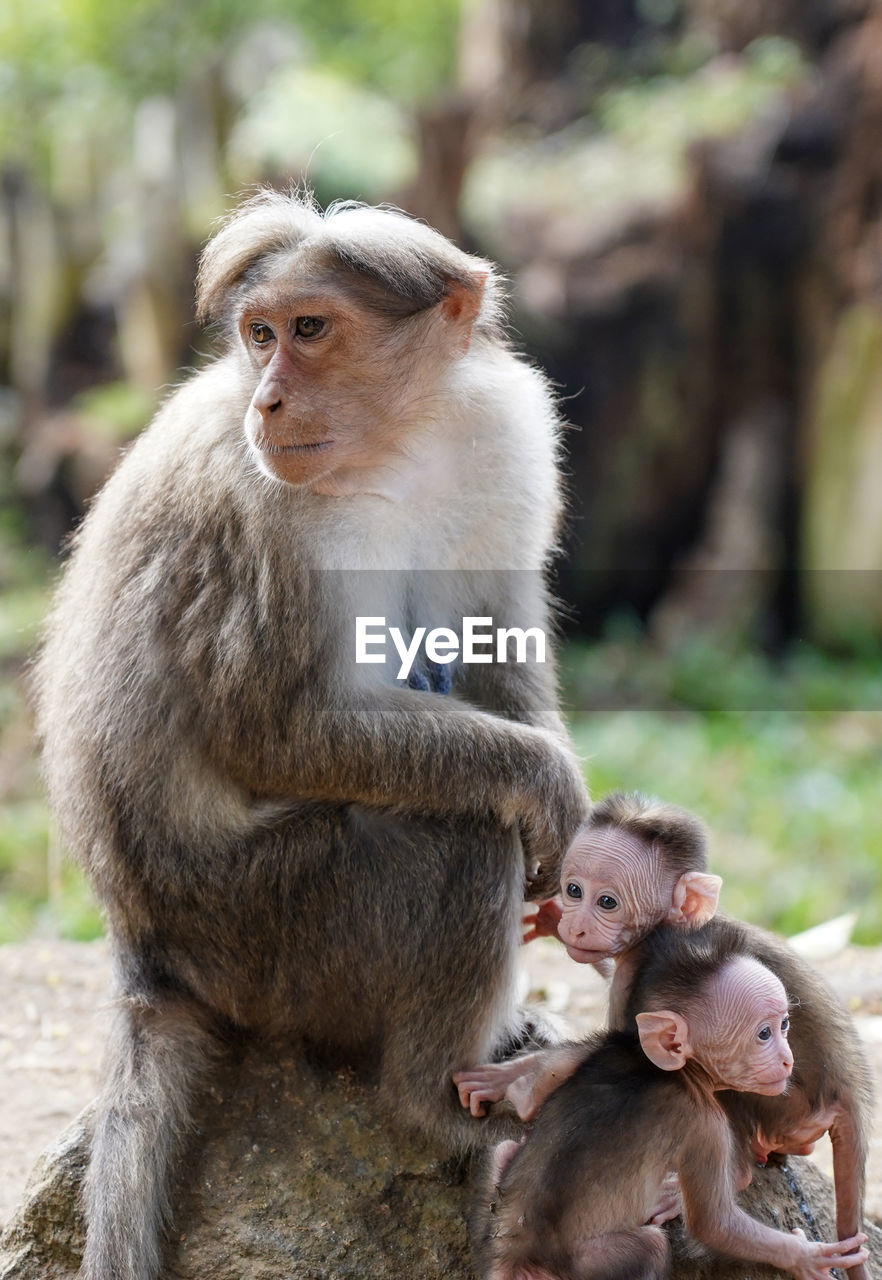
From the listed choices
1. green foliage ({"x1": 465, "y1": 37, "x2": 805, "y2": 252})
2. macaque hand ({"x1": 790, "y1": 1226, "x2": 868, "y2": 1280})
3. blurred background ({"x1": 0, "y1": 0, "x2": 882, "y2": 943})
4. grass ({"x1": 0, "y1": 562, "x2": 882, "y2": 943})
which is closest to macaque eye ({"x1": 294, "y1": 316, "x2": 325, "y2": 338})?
macaque hand ({"x1": 790, "y1": 1226, "x2": 868, "y2": 1280})

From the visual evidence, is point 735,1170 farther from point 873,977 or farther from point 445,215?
point 445,215

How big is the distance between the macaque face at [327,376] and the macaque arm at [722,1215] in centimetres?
183

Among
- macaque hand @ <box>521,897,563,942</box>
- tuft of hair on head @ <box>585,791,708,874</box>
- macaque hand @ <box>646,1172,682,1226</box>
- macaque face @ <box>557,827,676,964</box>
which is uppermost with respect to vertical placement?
tuft of hair on head @ <box>585,791,708,874</box>

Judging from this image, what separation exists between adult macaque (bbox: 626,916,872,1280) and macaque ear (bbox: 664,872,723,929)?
72 millimetres

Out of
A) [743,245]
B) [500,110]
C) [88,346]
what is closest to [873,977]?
[743,245]

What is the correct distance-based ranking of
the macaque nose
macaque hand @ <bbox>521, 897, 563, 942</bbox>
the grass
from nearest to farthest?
the macaque nose → macaque hand @ <bbox>521, 897, 563, 942</bbox> → the grass

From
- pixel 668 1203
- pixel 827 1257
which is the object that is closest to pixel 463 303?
pixel 668 1203

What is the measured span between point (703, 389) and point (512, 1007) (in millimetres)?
9743

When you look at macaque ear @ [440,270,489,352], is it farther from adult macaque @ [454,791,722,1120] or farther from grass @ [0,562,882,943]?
grass @ [0,562,882,943]

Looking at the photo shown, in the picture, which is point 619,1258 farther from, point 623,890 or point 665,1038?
point 623,890

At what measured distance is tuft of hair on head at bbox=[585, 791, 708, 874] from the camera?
3.46 meters

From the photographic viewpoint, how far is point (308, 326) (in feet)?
12.7

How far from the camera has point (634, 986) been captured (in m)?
3.38

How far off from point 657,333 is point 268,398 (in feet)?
30.9
